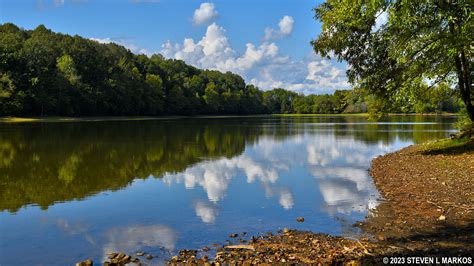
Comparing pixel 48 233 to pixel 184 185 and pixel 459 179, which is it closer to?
pixel 184 185

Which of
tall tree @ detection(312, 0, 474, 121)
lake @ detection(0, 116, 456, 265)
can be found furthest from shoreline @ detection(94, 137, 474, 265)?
tall tree @ detection(312, 0, 474, 121)

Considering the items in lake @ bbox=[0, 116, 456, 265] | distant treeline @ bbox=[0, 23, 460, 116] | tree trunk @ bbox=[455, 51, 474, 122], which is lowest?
lake @ bbox=[0, 116, 456, 265]

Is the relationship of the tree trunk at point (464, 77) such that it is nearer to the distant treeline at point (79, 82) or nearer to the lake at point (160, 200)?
the lake at point (160, 200)

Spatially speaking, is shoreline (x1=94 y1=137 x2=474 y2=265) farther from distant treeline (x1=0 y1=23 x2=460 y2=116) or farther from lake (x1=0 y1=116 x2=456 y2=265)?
distant treeline (x1=0 y1=23 x2=460 y2=116)

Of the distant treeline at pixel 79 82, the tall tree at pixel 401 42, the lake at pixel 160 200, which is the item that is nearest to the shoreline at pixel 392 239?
the lake at pixel 160 200

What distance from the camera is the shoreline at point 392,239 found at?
859 cm

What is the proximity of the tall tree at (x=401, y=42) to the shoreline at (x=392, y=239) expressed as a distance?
18.2 feet

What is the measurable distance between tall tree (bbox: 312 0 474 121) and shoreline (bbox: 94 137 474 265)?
5.55m

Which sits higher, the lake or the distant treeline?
the distant treeline

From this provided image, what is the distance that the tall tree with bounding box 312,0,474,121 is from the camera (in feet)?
56.2

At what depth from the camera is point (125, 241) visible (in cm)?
1073

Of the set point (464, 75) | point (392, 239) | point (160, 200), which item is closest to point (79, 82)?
point (464, 75)

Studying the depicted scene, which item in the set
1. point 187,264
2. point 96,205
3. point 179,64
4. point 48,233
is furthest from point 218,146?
point 179,64

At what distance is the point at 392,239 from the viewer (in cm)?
1000
